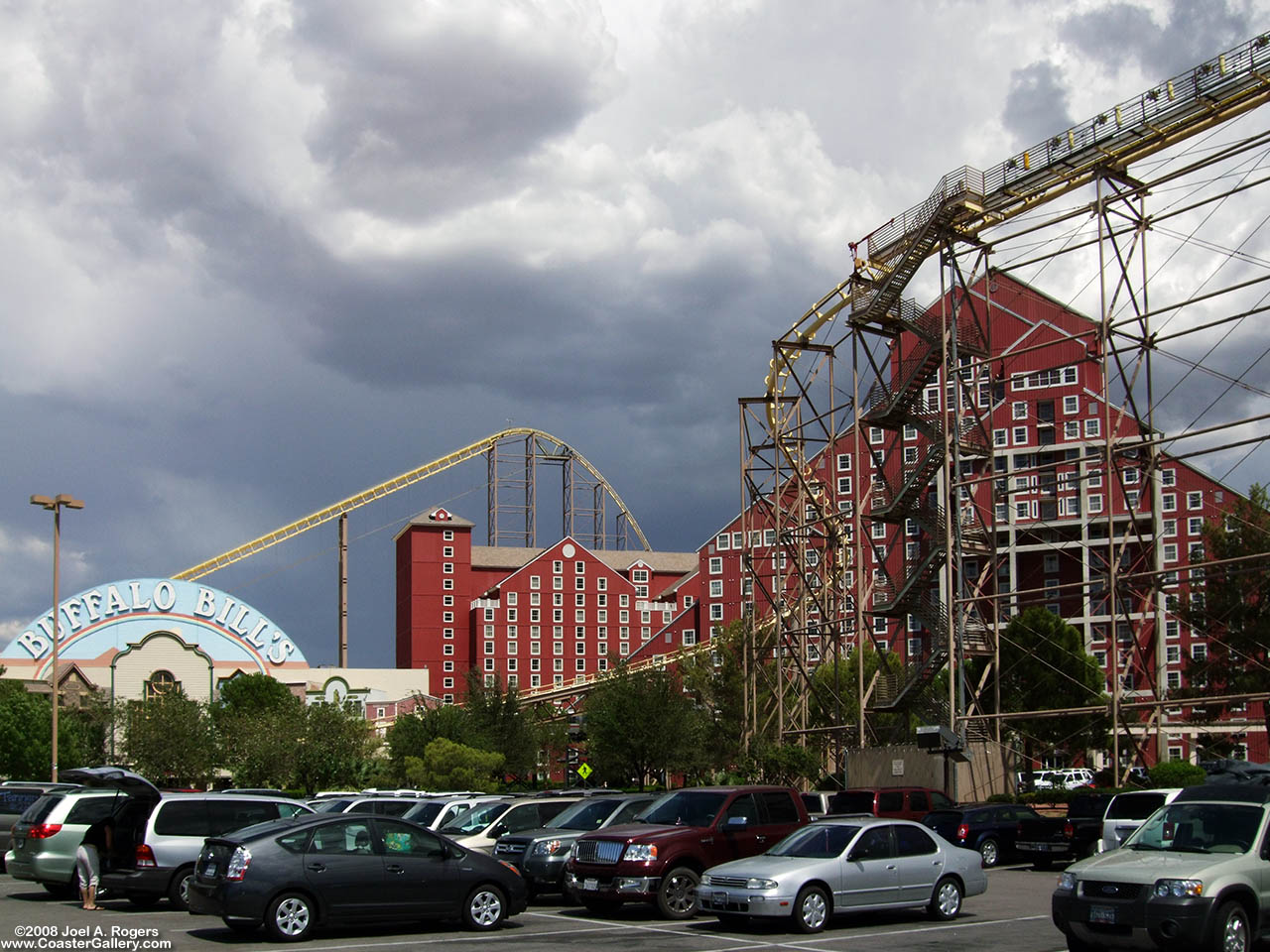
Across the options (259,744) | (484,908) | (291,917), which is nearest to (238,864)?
(291,917)

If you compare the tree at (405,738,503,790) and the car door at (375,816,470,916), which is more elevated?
the car door at (375,816,470,916)

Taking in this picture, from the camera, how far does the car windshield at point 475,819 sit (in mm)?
26219

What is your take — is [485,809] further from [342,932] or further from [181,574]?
[181,574]

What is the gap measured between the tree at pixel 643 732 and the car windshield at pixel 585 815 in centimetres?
3218

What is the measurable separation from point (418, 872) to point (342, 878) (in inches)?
41.8

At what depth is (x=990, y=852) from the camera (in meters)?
30.8

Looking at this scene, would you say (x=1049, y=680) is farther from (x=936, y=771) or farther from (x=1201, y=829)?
(x=1201, y=829)

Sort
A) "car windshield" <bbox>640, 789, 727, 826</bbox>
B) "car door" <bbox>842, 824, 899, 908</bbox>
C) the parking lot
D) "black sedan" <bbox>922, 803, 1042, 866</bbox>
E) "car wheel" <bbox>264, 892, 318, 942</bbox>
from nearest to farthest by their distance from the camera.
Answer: the parking lot → "car wheel" <bbox>264, 892, 318, 942</bbox> → "car door" <bbox>842, 824, 899, 908</bbox> → "car windshield" <bbox>640, 789, 727, 826</bbox> → "black sedan" <bbox>922, 803, 1042, 866</bbox>

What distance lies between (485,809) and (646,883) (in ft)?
25.1

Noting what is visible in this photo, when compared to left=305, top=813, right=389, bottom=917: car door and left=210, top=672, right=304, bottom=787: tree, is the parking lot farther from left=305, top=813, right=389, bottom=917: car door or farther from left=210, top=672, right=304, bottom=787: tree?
left=210, top=672, right=304, bottom=787: tree

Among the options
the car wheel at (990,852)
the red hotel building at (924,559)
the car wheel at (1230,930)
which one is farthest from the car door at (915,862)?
the red hotel building at (924,559)

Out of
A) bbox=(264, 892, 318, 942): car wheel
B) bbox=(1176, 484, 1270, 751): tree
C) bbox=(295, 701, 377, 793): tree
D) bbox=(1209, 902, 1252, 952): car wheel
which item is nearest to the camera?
bbox=(1209, 902, 1252, 952): car wheel

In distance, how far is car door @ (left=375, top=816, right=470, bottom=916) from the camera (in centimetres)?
1783

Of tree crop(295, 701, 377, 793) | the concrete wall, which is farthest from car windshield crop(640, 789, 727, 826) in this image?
tree crop(295, 701, 377, 793)
